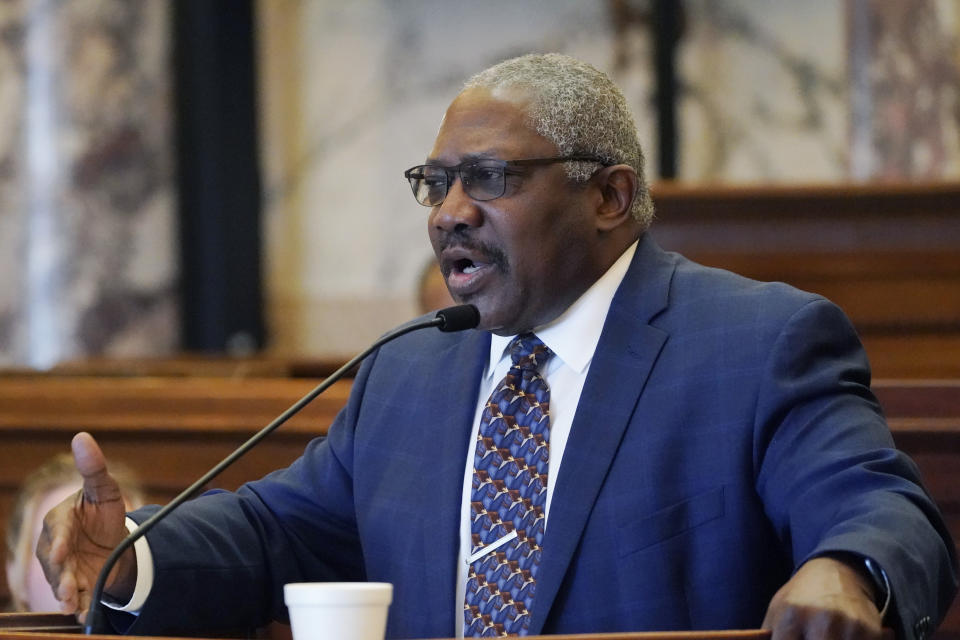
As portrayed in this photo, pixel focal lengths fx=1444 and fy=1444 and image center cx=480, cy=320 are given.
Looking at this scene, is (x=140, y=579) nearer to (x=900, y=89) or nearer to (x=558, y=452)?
(x=558, y=452)

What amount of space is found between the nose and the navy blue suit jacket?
0.72 ft

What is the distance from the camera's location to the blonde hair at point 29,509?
8.16 feet

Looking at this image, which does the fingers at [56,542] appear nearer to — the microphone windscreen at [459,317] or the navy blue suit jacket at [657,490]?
the navy blue suit jacket at [657,490]

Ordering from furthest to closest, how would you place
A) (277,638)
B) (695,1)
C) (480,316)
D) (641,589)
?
(695,1), (277,638), (480,316), (641,589)

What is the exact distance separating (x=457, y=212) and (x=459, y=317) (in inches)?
7.4

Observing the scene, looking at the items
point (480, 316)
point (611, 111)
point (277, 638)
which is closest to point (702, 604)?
point (480, 316)

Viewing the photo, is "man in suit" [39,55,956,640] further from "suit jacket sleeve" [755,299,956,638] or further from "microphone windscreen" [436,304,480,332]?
"microphone windscreen" [436,304,480,332]

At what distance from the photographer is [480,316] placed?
2.01 metres

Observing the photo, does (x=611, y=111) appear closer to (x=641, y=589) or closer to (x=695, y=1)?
(x=641, y=589)

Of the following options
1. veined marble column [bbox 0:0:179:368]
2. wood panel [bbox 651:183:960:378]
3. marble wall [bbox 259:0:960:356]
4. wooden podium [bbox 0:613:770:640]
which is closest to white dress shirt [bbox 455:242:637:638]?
wooden podium [bbox 0:613:770:640]

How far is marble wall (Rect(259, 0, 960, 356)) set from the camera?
6.19 m

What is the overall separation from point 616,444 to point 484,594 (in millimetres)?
262

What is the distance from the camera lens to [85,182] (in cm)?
529

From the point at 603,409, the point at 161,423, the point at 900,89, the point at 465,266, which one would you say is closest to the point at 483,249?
the point at 465,266
